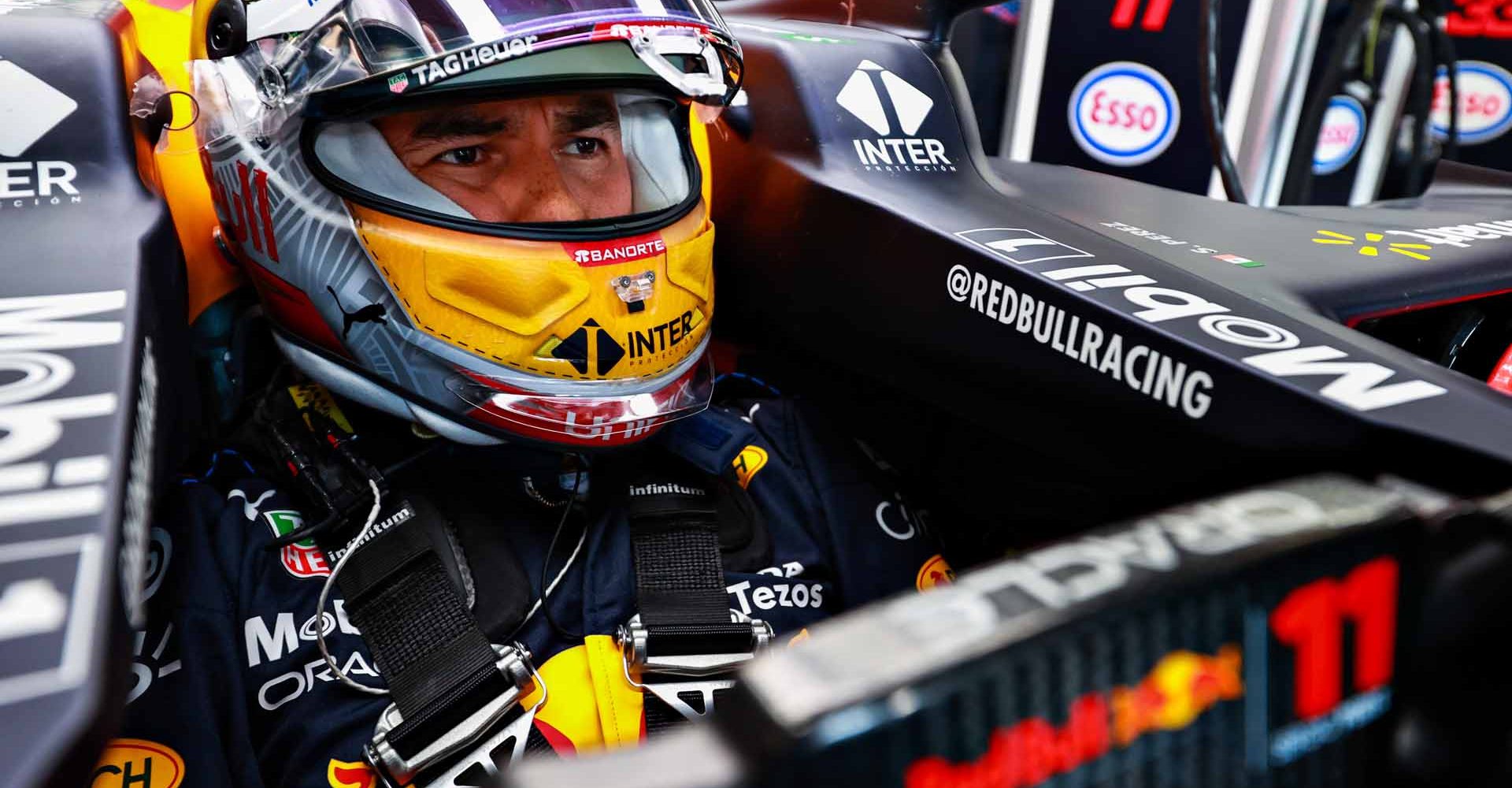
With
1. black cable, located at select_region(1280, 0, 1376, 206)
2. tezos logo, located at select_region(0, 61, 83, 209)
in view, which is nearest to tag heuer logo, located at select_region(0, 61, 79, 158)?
tezos logo, located at select_region(0, 61, 83, 209)

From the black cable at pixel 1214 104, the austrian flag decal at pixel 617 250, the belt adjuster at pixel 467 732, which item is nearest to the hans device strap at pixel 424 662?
the belt adjuster at pixel 467 732

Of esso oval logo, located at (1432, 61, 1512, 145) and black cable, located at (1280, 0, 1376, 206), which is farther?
esso oval logo, located at (1432, 61, 1512, 145)

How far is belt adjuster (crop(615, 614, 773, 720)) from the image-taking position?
91 cm

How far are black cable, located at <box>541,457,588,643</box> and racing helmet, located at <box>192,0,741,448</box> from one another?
0.24ft

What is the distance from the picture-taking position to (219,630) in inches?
33.5

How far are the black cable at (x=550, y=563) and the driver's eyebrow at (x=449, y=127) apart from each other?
1.02 feet

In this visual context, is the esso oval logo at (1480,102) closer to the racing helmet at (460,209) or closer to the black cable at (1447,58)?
the black cable at (1447,58)

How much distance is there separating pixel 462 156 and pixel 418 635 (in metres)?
0.42

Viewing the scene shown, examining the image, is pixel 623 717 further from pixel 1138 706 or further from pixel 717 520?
pixel 1138 706

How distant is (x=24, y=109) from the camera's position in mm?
776

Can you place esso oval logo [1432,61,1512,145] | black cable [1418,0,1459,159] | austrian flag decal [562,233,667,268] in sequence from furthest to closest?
esso oval logo [1432,61,1512,145]
black cable [1418,0,1459,159]
austrian flag decal [562,233,667,268]

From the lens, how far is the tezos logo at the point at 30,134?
745mm

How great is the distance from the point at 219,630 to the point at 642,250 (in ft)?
1.47

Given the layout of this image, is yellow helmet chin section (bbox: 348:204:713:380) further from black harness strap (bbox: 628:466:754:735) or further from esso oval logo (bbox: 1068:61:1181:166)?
esso oval logo (bbox: 1068:61:1181:166)
